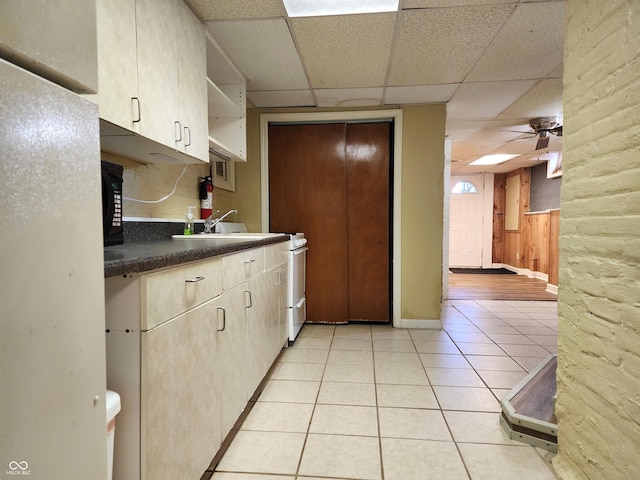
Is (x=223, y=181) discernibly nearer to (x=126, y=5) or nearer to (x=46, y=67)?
(x=126, y=5)

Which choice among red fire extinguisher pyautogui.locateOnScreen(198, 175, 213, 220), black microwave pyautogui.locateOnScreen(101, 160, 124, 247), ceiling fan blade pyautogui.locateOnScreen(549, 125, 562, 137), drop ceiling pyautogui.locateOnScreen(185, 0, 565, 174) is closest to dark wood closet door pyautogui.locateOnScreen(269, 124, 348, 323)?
drop ceiling pyautogui.locateOnScreen(185, 0, 565, 174)

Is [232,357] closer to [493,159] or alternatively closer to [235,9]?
[235,9]

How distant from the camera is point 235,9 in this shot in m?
1.81

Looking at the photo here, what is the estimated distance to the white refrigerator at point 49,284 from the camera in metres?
0.47

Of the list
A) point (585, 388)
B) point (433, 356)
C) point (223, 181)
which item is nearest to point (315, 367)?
point (433, 356)

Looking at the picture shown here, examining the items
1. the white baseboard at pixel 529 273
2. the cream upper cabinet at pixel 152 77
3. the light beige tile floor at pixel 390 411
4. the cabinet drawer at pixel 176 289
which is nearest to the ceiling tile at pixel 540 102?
the light beige tile floor at pixel 390 411

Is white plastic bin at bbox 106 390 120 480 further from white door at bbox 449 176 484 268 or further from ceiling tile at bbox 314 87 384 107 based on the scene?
white door at bbox 449 176 484 268

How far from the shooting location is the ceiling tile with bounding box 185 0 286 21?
5.78 ft

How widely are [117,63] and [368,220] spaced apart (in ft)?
8.38

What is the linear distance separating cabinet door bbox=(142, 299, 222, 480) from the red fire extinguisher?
1453 mm

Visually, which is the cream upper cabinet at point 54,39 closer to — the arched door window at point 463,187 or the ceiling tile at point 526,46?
the ceiling tile at point 526,46

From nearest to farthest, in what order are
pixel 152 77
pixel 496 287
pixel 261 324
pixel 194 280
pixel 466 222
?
pixel 194 280, pixel 152 77, pixel 261 324, pixel 496 287, pixel 466 222

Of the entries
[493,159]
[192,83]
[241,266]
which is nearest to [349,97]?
[192,83]

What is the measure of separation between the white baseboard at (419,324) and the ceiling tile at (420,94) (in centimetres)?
207
